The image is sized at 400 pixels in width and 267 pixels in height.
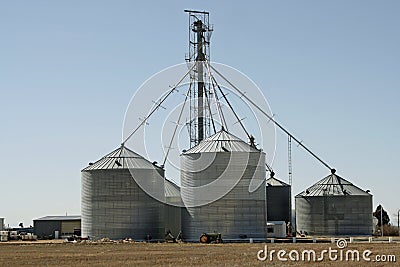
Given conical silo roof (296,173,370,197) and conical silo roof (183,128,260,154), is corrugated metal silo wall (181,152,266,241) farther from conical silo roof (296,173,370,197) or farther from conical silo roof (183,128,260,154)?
conical silo roof (296,173,370,197)

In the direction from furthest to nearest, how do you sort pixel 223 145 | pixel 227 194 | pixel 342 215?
pixel 342 215 → pixel 223 145 → pixel 227 194

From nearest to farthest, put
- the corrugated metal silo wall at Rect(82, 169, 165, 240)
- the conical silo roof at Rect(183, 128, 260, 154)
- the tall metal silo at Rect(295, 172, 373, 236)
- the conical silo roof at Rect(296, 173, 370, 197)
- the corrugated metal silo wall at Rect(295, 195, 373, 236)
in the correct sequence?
the conical silo roof at Rect(183, 128, 260, 154) < the corrugated metal silo wall at Rect(82, 169, 165, 240) < the corrugated metal silo wall at Rect(295, 195, 373, 236) < the tall metal silo at Rect(295, 172, 373, 236) < the conical silo roof at Rect(296, 173, 370, 197)

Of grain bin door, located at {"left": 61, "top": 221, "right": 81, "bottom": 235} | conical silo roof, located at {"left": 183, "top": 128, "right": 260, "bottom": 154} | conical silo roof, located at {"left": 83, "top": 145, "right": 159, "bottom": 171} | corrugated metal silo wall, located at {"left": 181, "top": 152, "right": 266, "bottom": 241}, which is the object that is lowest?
grain bin door, located at {"left": 61, "top": 221, "right": 81, "bottom": 235}

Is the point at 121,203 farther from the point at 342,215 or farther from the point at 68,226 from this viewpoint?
the point at 68,226

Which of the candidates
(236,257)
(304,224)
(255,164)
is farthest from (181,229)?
(236,257)

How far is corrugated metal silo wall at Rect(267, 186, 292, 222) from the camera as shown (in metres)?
107

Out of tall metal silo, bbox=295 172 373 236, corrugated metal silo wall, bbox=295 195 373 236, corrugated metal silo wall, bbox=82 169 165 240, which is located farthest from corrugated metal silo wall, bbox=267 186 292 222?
corrugated metal silo wall, bbox=82 169 165 240

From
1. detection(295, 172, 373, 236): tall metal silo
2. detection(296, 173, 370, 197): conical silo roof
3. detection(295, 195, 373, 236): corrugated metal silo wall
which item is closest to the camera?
detection(295, 195, 373, 236): corrugated metal silo wall

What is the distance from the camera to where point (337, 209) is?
9850 cm

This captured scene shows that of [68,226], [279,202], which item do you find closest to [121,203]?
[279,202]

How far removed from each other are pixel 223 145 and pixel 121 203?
520 inches

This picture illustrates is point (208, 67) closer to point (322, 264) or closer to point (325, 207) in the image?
point (325, 207)

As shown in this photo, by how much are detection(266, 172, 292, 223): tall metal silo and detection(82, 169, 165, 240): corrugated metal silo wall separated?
23.1 m

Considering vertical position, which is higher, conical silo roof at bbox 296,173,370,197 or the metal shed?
conical silo roof at bbox 296,173,370,197
